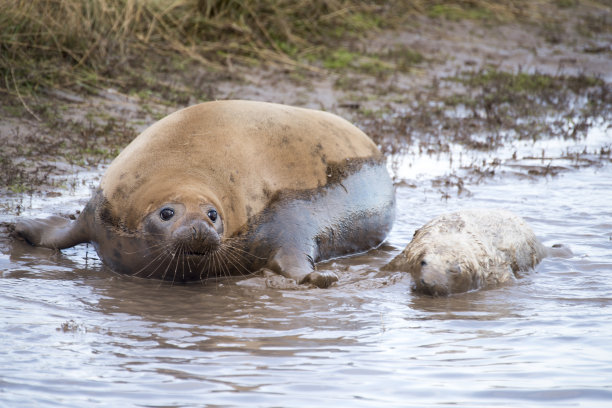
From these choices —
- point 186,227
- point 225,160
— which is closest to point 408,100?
point 225,160

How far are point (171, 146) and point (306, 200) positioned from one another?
1038 millimetres

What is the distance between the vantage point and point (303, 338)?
189 inches

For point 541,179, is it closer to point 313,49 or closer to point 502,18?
point 313,49

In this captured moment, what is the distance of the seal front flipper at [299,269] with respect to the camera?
581 cm

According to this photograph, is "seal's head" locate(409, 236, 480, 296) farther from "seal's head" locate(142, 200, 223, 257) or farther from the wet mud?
"seal's head" locate(142, 200, 223, 257)

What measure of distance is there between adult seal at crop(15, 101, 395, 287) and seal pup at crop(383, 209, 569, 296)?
0.62 metres

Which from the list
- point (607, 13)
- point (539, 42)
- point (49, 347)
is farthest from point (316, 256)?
point (607, 13)

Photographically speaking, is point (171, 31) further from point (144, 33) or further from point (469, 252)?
point (469, 252)

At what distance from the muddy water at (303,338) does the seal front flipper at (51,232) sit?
0.09 meters

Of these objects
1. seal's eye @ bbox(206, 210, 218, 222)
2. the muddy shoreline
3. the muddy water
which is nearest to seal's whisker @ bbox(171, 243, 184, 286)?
the muddy water

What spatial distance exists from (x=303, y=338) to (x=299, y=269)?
1214mm

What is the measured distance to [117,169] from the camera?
6078 millimetres

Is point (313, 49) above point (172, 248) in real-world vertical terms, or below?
above

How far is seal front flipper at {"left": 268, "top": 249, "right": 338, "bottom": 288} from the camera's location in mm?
5809
